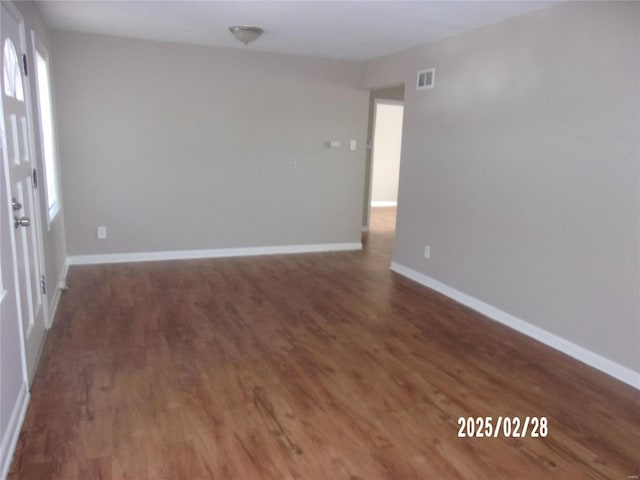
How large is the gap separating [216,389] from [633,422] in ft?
7.03

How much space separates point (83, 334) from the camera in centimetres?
324

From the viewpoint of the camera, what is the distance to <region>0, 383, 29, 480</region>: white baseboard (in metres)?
1.85

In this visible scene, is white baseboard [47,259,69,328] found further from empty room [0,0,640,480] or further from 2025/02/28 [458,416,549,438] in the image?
2025/02/28 [458,416,549,438]

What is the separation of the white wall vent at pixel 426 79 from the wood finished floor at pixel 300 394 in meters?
1.98

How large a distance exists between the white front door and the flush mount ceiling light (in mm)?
1608

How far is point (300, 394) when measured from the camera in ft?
8.43

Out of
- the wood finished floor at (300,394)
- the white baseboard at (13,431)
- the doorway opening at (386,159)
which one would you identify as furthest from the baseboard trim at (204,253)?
the doorway opening at (386,159)

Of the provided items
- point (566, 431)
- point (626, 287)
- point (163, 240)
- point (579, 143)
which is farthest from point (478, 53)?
point (163, 240)

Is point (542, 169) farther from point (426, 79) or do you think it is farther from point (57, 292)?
point (57, 292)

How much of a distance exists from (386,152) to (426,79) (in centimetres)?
557

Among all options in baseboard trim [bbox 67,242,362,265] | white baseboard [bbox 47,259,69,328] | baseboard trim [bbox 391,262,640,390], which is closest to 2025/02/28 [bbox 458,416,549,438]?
baseboard trim [bbox 391,262,640,390]

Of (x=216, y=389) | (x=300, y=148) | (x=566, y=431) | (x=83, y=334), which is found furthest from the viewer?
(x=300, y=148)

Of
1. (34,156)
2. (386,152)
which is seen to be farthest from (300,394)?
(386,152)

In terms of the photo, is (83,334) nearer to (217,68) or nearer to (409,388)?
(409,388)
